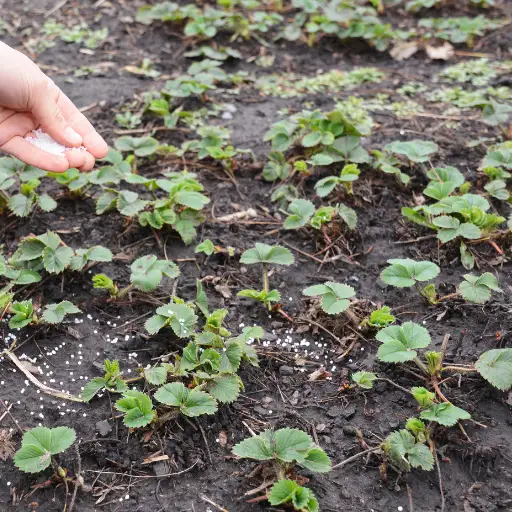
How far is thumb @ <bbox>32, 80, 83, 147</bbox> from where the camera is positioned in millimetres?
2961

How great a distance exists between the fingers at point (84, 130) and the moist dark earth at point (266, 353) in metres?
0.42

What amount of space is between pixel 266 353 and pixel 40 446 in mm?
1013

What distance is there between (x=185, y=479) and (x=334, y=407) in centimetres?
68

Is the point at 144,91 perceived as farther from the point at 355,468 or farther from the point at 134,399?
the point at 355,468

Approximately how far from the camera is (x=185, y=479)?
89.9 inches

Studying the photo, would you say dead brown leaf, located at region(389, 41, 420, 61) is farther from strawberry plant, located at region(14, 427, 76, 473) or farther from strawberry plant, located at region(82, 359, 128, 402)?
strawberry plant, located at region(14, 427, 76, 473)

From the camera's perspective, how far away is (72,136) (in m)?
3.06

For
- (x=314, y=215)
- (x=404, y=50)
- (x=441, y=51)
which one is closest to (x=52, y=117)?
(x=314, y=215)

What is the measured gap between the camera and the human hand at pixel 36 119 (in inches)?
113

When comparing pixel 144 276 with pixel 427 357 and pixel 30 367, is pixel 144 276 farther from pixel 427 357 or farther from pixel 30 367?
pixel 427 357

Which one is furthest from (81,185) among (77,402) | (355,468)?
(355,468)

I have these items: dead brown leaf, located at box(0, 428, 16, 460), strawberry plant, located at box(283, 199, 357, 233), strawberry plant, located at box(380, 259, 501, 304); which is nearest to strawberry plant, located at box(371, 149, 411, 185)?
strawberry plant, located at box(283, 199, 357, 233)

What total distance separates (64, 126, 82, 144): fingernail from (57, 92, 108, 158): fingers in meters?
0.08

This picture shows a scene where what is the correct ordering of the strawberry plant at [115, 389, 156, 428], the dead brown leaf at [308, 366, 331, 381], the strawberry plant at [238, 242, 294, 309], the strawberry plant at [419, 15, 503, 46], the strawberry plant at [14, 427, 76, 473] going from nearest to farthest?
the strawberry plant at [14, 427, 76, 473]
the strawberry plant at [115, 389, 156, 428]
the dead brown leaf at [308, 366, 331, 381]
the strawberry plant at [238, 242, 294, 309]
the strawberry plant at [419, 15, 503, 46]
